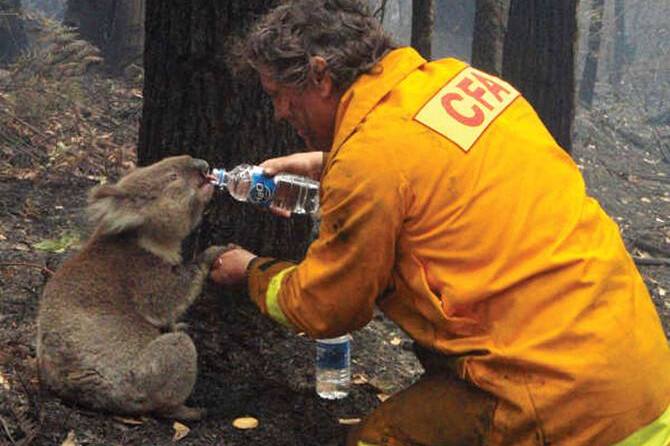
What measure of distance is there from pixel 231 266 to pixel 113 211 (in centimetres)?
62

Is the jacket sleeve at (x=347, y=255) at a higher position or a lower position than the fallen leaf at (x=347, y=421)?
higher

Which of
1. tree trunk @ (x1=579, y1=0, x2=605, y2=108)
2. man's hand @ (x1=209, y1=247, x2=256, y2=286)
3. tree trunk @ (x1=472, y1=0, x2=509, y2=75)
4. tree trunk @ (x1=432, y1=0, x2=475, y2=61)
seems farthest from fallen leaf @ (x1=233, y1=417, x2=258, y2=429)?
tree trunk @ (x1=432, y1=0, x2=475, y2=61)

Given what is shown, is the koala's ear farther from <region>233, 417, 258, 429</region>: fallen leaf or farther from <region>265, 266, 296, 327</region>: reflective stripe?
<region>233, 417, 258, 429</region>: fallen leaf

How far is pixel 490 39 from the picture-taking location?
812 centimetres

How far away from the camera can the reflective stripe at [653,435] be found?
3.23 metres

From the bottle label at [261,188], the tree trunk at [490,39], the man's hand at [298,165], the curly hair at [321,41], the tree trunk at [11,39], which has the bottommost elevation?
the tree trunk at [11,39]

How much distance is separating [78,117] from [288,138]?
5074mm

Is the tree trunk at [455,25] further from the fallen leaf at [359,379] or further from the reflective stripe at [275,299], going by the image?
the reflective stripe at [275,299]

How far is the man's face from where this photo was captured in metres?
3.44

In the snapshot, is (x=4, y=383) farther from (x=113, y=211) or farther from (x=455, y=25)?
(x=455, y=25)

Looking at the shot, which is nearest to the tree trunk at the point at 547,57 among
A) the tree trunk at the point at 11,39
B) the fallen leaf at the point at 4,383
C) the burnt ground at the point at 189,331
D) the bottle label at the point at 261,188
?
the burnt ground at the point at 189,331

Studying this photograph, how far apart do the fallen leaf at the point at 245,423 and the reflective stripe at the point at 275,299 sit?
82 centimetres

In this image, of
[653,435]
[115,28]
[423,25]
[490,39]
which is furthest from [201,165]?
[115,28]

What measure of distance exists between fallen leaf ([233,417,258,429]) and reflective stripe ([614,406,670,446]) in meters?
1.73
